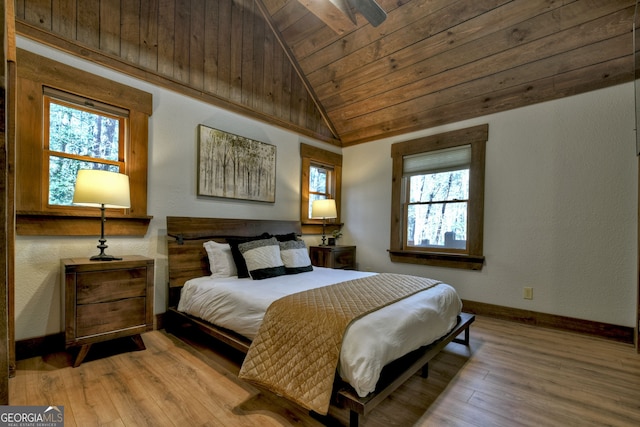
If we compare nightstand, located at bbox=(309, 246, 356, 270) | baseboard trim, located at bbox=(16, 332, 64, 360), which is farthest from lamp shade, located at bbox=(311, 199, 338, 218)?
baseboard trim, located at bbox=(16, 332, 64, 360)

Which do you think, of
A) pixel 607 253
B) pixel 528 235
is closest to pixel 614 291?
pixel 607 253

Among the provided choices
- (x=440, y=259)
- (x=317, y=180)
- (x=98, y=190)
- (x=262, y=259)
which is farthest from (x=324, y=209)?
(x=98, y=190)

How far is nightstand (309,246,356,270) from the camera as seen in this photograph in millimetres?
3973

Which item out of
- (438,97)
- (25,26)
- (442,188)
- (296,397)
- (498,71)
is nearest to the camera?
(296,397)

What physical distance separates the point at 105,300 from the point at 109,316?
0.13 metres

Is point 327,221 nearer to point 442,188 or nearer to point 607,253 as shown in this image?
point 442,188

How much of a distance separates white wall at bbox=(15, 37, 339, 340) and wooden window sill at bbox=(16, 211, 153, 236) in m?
0.06

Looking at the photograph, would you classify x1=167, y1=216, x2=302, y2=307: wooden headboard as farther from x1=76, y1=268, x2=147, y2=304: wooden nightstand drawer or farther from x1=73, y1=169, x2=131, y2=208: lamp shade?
x1=73, y1=169, x2=131, y2=208: lamp shade

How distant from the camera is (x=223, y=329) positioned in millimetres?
2176

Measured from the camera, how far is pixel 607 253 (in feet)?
8.92

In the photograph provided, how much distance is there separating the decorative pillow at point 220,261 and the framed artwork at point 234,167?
64 cm

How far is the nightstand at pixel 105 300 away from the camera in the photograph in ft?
6.43

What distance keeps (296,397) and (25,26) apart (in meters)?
3.14
